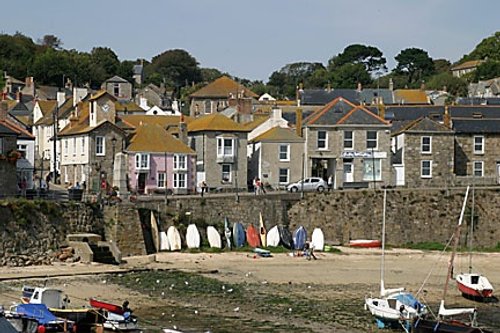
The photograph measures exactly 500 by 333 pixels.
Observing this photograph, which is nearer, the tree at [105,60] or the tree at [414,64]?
the tree at [105,60]

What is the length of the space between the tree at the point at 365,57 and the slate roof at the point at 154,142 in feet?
313

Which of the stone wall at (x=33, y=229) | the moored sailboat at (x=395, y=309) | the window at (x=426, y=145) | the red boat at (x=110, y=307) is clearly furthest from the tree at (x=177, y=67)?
the red boat at (x=110, y=307)

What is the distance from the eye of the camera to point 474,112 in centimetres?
6372

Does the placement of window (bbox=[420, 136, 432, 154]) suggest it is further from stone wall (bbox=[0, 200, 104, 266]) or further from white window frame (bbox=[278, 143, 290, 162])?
stone wall (bbox=[0, 200, 104, 266])

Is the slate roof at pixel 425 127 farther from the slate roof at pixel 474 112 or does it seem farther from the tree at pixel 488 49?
the tree at pixel 488 49

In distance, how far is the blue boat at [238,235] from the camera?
1859 inches

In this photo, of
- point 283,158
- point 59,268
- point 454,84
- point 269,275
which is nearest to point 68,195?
point 59,268

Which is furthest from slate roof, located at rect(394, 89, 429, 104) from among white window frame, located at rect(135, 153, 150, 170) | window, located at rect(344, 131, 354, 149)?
white window frame, located at rect(135, 153, 150, 170)

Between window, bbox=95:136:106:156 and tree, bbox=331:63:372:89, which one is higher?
tree, bbox=331:63:372:89

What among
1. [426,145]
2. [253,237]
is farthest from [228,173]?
[426,145]

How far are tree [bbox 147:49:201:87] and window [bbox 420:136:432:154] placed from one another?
104937 millimetres

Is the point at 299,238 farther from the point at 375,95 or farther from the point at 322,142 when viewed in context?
the point at 375,95

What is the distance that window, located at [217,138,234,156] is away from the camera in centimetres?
5731

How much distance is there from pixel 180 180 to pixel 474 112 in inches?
771
